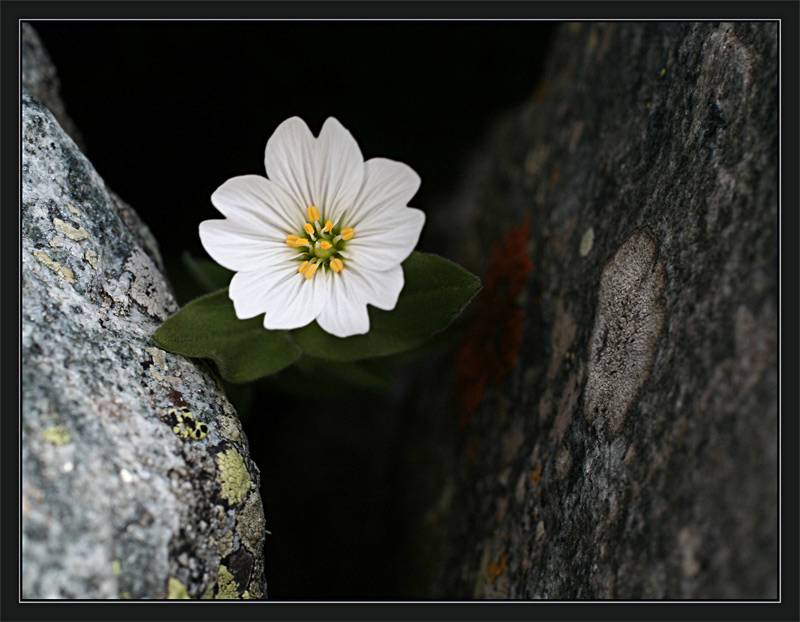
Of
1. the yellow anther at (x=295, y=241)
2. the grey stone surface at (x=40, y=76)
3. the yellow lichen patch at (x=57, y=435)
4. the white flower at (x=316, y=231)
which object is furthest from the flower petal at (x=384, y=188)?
the grey stone surface at (x=40, y=76)

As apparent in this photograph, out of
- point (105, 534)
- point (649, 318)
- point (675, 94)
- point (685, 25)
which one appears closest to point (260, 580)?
point (105, 534)

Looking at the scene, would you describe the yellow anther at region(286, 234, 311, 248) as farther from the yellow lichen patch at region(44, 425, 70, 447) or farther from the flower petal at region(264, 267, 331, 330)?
the yellow lichen patch at region(44, 425, 70, 447)

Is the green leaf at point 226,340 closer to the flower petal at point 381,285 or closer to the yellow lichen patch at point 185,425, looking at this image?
the yellow lichen patch at point 185,425

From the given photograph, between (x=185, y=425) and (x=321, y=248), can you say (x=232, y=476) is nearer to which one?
(x=185, y=425)

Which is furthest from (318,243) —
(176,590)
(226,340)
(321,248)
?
(176,590)

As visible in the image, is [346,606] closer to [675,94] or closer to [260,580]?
[260,580]
